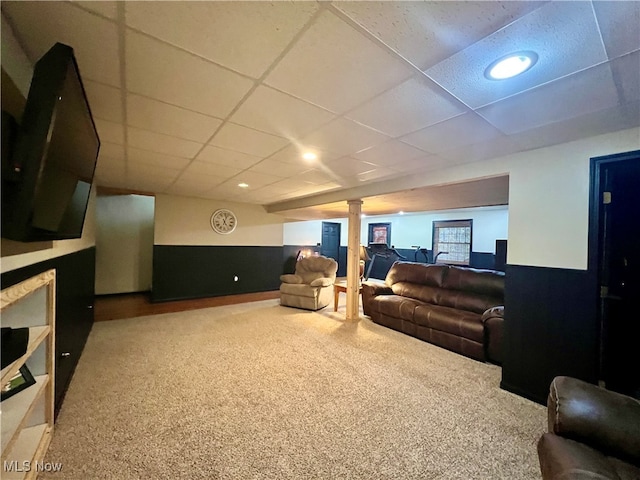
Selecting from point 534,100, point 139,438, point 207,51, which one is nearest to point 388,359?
point 139,438

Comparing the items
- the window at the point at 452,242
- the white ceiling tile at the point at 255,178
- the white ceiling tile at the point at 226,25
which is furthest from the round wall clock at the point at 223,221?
the window at the point at 452,242

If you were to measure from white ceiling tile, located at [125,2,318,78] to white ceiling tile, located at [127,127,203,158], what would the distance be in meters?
1.37

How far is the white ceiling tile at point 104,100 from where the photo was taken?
161 centimetres

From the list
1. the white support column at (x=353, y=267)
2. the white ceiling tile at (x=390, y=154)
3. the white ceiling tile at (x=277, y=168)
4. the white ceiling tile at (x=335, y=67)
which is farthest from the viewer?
the white support column at (x=353, y=267)

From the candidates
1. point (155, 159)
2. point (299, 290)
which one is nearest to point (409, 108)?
point (155, 159)

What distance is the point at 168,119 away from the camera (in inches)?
80.0

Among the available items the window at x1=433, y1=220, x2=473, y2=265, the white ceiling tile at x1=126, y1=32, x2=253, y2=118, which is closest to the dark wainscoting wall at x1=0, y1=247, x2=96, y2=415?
the white ceiling tile at x1=126, y1=32, x2=253, y2=118

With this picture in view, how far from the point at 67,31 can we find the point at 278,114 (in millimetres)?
1097

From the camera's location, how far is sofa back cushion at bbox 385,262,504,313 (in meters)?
3.69

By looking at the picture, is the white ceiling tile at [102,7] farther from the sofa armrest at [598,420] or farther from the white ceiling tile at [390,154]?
the sofa armrest at [598,420]

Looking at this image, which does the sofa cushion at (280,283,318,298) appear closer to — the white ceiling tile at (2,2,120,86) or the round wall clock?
the round wall clock

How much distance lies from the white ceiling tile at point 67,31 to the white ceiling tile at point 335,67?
755 millimetres

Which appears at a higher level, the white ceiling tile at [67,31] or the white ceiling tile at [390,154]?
the white ceiling tile at [390,154]

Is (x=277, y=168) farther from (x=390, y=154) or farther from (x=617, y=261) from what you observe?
(x=617, y=261)
